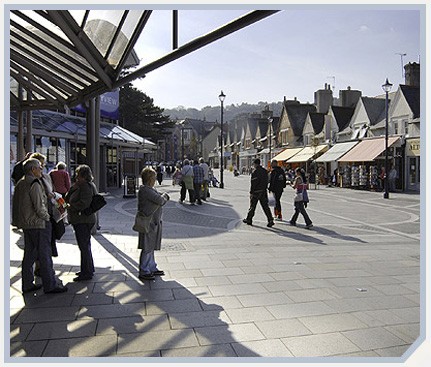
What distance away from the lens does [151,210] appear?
5.96 m

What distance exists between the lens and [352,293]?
18.0 feet

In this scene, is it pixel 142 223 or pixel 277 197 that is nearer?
pixel 142 223

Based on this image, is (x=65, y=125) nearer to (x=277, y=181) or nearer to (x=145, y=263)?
(x=277, y=181)

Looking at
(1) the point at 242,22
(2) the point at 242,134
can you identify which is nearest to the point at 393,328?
(1) the point at 242,22

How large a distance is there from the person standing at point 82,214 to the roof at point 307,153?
35560 millimetres

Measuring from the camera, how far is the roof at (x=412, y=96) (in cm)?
2875

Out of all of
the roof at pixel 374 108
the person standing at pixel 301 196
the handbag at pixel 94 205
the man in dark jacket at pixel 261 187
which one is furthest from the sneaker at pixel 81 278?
the roof at pixel 374 108

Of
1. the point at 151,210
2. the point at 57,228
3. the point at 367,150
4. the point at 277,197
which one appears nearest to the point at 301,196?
the point at 277,197

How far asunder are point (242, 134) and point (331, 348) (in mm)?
74083

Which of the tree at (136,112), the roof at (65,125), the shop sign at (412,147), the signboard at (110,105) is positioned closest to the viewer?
the roof at (65,125)

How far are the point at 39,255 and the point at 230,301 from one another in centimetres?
255

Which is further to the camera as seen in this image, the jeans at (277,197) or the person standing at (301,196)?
the jeans at (277,197)

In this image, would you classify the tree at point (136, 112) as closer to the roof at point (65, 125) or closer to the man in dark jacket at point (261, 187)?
the roof at point (65, 125)

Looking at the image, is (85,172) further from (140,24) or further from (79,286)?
(140,24)
